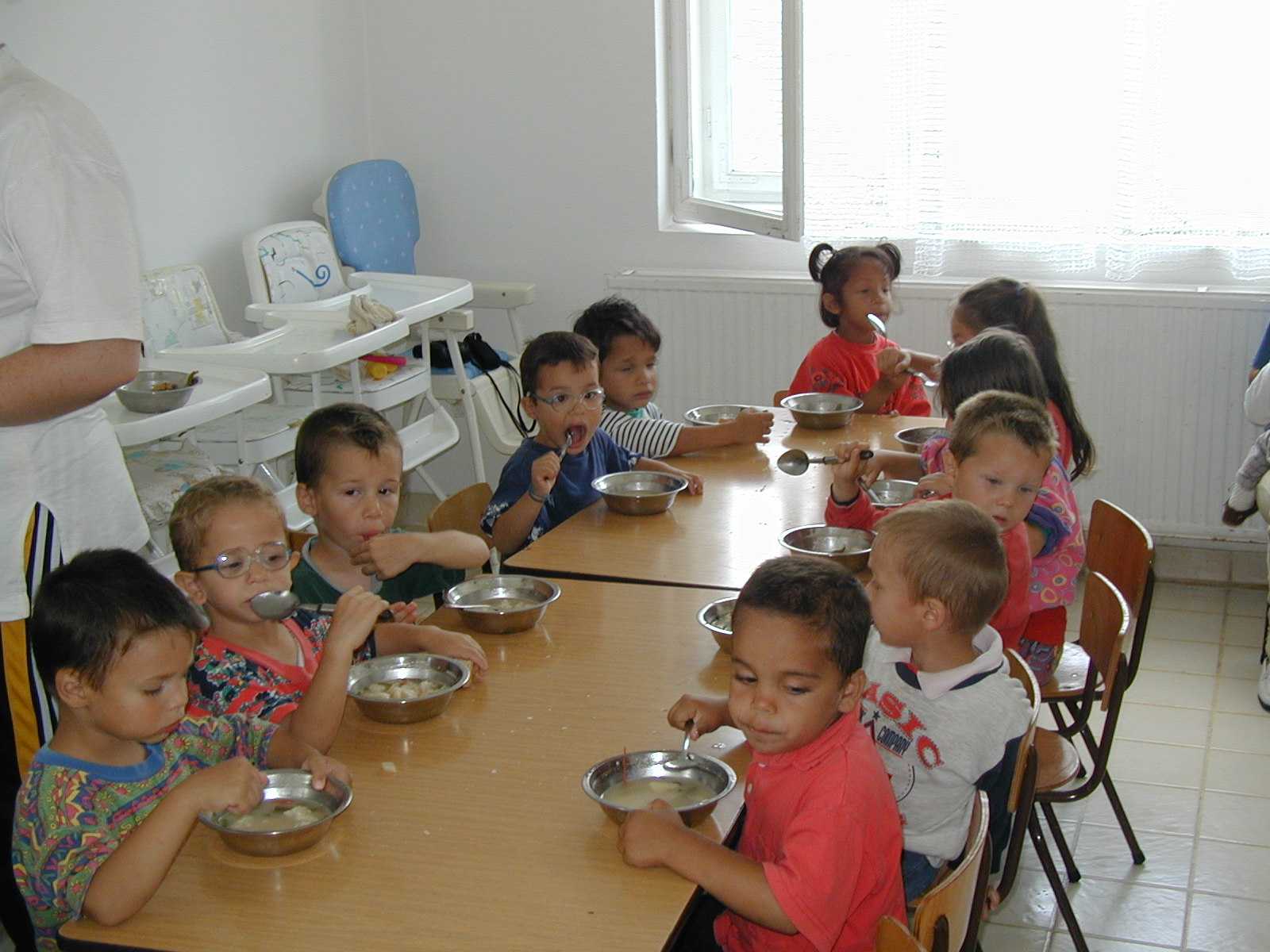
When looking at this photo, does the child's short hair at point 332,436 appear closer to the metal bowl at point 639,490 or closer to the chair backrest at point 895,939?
the metal bowl at point 639,490

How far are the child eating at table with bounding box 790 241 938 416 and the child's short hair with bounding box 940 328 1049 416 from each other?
2.74 ft

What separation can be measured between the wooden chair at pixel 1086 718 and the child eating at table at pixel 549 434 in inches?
34.6

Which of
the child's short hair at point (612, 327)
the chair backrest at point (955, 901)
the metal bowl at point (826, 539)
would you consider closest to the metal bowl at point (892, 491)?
the metal bowl at point (826, 539)

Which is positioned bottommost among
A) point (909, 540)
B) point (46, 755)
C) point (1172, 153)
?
point (46, 755)

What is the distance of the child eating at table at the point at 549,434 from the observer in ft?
9.11

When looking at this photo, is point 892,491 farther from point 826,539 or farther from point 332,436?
point 332,436

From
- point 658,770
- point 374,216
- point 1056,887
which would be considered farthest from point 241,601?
point 374,216

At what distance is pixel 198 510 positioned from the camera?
1852 millimetres

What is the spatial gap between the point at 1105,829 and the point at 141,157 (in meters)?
3.11

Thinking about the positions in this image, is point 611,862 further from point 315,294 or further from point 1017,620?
point 315,294

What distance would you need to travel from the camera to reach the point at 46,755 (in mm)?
1523

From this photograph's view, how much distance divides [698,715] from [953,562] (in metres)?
0.38

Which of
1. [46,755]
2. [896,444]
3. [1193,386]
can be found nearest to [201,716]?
[46,755]

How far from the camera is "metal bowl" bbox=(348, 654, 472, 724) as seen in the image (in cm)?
179
